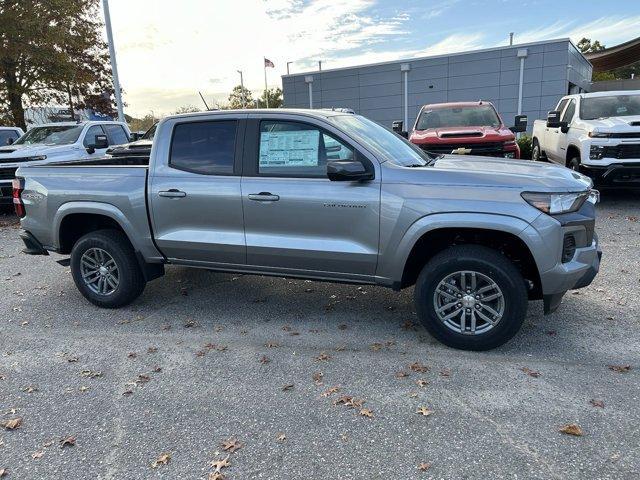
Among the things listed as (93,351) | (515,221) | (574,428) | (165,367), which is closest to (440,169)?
(515,221)

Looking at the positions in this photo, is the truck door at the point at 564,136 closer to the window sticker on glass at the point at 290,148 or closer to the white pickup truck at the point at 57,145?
the window sticker on glass at the point at 290,148

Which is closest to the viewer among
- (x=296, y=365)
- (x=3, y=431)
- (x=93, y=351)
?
(x=3, y=431)

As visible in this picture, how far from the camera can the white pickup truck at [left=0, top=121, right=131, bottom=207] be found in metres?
10.3

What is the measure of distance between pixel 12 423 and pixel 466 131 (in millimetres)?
8472

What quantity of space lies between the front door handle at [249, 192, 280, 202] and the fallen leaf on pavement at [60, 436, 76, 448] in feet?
7.22

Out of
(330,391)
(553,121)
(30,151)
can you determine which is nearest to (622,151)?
(553,121)

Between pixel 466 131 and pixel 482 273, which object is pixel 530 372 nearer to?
pixel 482 273

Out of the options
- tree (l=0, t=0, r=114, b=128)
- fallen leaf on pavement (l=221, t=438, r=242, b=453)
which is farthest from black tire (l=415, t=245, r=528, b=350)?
tree (l=0, t=0, r=114, b=128)

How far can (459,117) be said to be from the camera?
1042cm

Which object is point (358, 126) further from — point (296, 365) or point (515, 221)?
point (296, 365)

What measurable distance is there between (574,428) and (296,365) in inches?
75.2

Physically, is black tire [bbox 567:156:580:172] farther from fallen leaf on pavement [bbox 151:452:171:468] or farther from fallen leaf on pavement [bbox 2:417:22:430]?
fallen leaf on pavement [bbox 2:417:22:430]

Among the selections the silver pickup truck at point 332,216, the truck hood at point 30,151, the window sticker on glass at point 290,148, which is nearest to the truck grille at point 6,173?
the truck hood at point 30,151

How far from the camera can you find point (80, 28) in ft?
58.5
